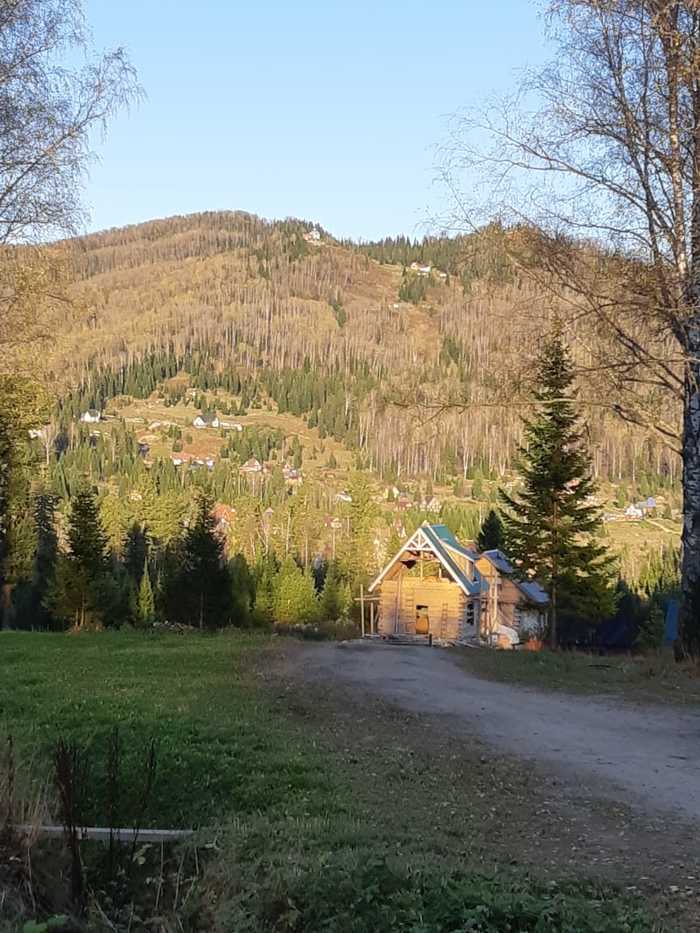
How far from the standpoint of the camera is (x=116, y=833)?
4.98 metres

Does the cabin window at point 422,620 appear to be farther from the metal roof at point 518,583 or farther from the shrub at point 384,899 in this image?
the shrub at point 384,899

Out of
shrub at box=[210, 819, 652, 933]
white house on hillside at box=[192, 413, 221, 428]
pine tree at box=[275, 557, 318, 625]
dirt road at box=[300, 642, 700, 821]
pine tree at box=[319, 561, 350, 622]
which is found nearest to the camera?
shrub at box=[210, 819, 652, 933]

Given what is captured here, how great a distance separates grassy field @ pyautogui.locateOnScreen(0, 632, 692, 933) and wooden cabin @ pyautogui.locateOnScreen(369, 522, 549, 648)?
28352 millimetres

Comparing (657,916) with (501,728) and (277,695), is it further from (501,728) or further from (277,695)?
(277,695)

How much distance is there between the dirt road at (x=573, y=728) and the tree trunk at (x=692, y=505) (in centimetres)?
→ 293

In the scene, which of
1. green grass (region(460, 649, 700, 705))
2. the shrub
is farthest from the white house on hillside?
the shrub

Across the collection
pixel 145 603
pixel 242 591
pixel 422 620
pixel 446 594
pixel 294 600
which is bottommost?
pixel 294 600

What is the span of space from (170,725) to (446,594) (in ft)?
104

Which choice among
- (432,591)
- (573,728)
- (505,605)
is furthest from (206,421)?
(573,728)

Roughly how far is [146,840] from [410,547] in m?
34.2

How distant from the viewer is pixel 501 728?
27.3ft

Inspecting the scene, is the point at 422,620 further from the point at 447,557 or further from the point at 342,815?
the point at 342,815

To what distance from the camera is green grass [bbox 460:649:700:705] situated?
10.2 meters

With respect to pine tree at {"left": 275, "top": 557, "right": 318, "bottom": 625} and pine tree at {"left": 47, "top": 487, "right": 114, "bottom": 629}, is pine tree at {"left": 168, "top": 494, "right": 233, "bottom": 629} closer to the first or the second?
pine tree at {"left": 47, "top": 487, "right": 114, "bottom": 629}
